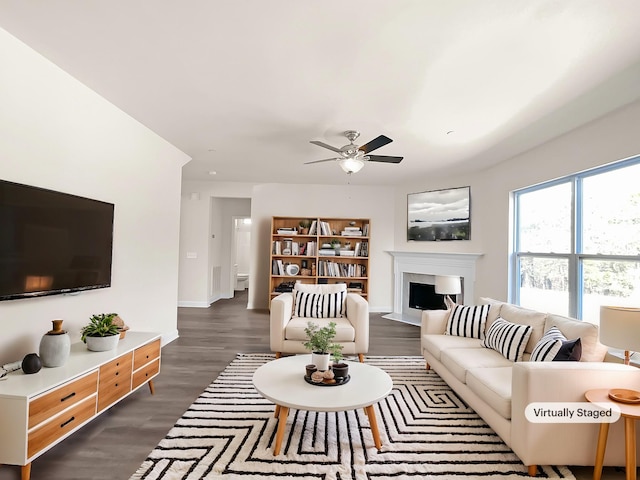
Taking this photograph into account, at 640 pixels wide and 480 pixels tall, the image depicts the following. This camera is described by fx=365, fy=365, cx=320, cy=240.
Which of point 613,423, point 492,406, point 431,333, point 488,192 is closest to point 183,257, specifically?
point 431,333

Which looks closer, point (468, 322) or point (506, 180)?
point (468, 322)

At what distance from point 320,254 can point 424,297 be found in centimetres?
200

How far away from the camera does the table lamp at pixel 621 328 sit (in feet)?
6.66

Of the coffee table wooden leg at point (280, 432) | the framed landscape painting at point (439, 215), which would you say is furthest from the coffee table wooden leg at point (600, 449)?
the framed landscape painting at point (439, 215)

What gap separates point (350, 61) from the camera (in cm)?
237

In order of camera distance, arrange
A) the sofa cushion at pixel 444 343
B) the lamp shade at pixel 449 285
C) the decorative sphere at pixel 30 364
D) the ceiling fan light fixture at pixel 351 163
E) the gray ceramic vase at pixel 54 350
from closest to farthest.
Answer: the decorative sphere at pixel 30 364
the gray ceramic vase at pixel 54 350
the sofa cushion at pixel 444 343
the ceiling fan light fixture at pixel 351 163
the lamp shade at pixel 449 285

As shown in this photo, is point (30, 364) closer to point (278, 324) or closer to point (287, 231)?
point (278, 324)

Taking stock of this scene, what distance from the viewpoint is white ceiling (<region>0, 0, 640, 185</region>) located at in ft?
6.23

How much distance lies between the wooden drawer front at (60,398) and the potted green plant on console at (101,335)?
32cm

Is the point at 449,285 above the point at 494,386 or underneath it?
above

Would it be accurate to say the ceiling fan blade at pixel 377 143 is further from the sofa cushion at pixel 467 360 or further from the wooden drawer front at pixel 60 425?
the wooden drawer front at pixel 60 425

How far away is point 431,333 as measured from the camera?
378cm

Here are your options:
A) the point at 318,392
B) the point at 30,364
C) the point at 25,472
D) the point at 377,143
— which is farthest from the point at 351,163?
the point at 25,472

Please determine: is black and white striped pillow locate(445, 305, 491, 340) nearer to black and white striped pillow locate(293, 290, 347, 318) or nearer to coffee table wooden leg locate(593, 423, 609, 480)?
black and white striped pillow locate(293, 290, 347, 318)
